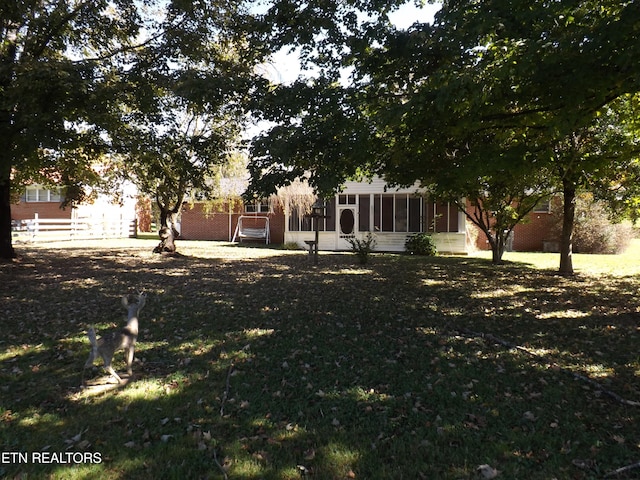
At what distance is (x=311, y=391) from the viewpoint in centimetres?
460

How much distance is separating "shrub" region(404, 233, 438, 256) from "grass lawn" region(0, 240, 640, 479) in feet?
39.0

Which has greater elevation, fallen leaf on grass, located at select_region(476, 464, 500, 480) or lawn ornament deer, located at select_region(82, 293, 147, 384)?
lawn ornament deer, located at select_region(82, 293, 147, 384)

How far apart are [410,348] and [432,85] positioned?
4.07m

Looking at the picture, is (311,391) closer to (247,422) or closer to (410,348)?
(247,422)

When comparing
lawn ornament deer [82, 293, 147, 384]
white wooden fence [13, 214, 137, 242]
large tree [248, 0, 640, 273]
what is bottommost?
lawn ornament deer [82, 293, 147, 384]

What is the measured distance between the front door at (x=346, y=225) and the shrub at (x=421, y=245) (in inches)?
140

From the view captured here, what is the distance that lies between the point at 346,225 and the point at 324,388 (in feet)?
68.1

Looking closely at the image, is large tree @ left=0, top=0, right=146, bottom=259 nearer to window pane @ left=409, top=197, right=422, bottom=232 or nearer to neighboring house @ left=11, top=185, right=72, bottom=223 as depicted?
window pane @ left=409, top=197, right=422, bottom=232

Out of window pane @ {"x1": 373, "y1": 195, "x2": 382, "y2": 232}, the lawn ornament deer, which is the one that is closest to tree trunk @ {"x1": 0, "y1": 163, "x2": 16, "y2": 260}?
the lawn ornament deer

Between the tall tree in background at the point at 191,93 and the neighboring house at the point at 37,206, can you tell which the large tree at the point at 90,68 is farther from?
the neighboring house at the point at 37,206

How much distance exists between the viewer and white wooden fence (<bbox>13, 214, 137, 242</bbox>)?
27.7 metres

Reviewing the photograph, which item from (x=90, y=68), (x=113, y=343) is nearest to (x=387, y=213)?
(x=90, y=68)

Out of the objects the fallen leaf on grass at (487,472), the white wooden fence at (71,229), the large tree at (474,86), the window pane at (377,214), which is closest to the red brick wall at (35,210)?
the white wooden fence at (71,229)

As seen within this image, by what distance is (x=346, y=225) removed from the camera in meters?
25.2
